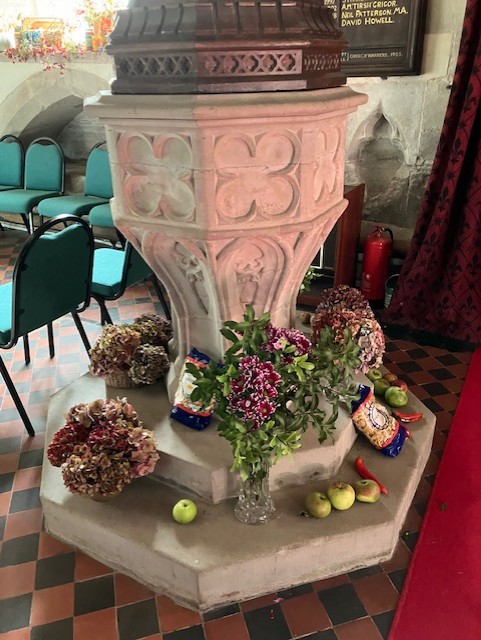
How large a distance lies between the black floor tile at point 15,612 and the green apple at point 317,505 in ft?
2.87

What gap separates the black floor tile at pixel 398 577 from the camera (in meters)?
1.64

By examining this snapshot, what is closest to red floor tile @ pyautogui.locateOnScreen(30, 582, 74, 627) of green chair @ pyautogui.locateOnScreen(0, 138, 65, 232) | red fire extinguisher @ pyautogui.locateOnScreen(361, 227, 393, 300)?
red fire extinguisher @ pyautogui.locateOnScreen(361, 227, 393, 300)

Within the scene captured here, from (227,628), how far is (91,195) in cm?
350

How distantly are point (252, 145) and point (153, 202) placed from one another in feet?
1.14

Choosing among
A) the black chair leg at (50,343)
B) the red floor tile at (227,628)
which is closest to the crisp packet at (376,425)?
the red floor tile at (227,628)

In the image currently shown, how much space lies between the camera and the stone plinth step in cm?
174

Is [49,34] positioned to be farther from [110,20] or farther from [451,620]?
[451,620]

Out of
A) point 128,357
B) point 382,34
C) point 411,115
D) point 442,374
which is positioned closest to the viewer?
point 128,357

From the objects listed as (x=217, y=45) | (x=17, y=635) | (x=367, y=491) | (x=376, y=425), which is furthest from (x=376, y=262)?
(x=17, y=635)

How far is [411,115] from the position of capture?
3072 millimetres

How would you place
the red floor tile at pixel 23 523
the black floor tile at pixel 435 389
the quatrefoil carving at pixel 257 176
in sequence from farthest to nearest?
the black floor tile at pixel 435 389 < the red floor tile at pixel 23 523 < the quatrefoil carving at pixel 257 176

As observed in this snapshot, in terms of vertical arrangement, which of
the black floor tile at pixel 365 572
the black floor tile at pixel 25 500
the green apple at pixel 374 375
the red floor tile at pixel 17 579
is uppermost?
the green apple at pixel 374 375

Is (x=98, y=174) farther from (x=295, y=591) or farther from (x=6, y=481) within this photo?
(x=295, y=591)

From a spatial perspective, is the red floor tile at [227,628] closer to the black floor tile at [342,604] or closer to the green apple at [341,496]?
the black floor tile at [342,604]
